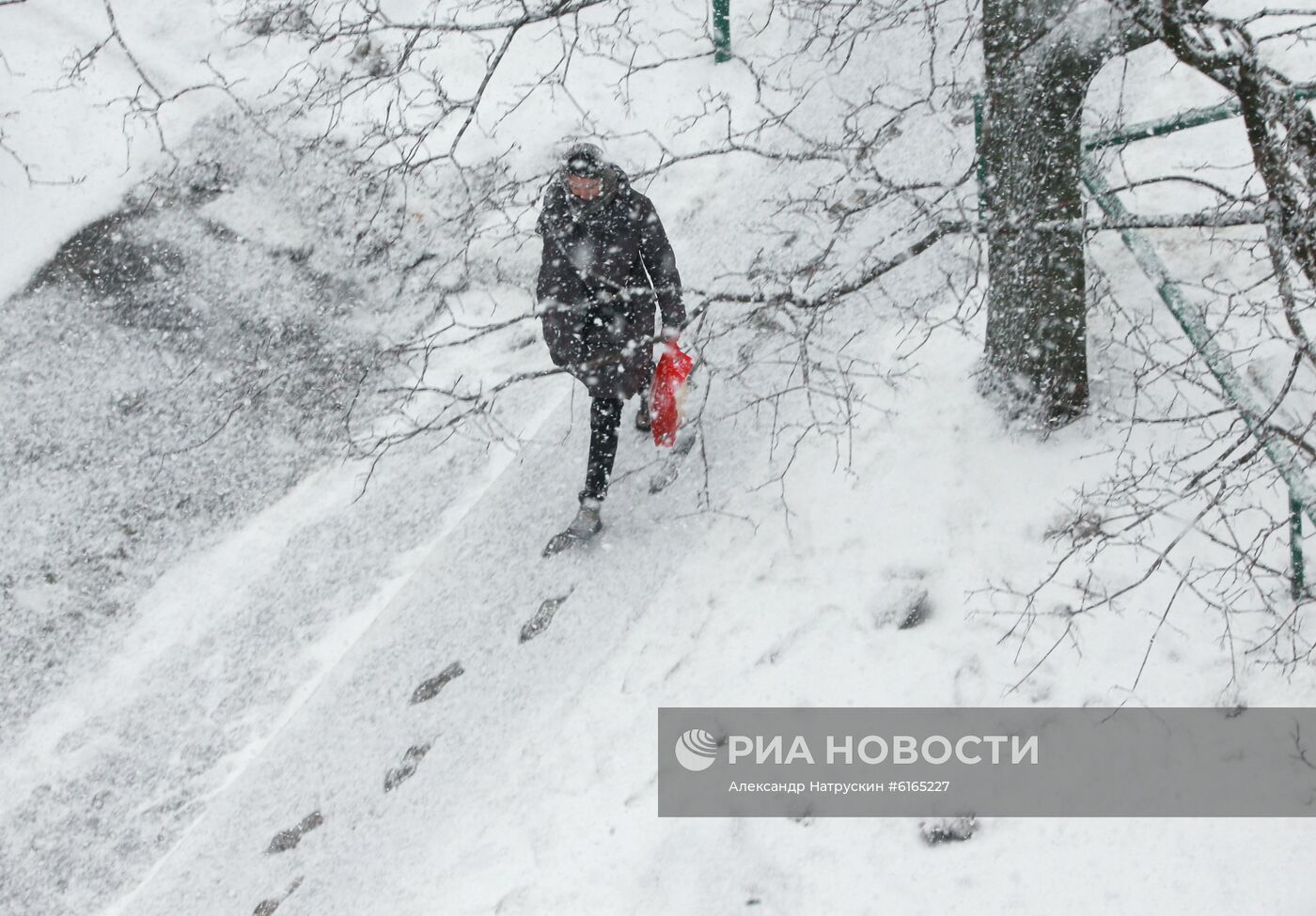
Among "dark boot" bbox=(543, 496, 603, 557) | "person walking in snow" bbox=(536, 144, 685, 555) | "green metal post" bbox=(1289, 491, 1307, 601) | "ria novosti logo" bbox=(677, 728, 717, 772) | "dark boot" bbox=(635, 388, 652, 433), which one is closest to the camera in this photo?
"green metal post" bbox=(1289, 491, 1307, 601)

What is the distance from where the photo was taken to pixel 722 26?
7.43m

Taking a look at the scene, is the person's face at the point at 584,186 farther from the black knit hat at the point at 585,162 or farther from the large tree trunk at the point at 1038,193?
the large tree trunk at the point at 1038,193

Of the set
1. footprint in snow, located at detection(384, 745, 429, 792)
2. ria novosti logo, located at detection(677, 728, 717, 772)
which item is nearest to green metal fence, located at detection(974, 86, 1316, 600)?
ria novosti logo, located at detection(677, 728, 717, 772)

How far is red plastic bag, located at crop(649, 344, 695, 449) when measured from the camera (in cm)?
441

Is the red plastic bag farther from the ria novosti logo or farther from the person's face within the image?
the ria novosti logo

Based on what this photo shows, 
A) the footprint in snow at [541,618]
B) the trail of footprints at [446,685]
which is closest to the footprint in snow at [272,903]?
the trail of footprints at [446,685]

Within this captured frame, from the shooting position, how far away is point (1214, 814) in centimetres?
292

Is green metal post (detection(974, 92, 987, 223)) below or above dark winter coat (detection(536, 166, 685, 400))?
above

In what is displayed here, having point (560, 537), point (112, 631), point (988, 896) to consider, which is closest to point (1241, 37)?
point (988, 896)

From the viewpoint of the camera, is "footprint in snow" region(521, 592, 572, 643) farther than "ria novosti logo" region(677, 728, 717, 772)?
Yes

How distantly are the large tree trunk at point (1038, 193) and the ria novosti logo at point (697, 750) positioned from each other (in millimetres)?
1716

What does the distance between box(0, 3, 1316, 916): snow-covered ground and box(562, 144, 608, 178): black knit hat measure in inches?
17.9

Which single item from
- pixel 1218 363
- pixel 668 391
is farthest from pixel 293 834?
pixel 1218 363

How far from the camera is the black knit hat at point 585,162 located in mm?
3879
